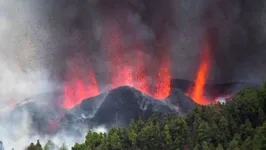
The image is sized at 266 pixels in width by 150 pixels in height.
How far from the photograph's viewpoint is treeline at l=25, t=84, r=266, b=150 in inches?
945

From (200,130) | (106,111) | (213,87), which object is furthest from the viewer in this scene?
(213,87)

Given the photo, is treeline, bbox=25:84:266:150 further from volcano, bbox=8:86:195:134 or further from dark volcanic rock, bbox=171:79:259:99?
dark volcanic rock, bbox=171:79:259:99

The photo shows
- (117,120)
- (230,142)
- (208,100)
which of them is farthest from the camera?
(208,100)

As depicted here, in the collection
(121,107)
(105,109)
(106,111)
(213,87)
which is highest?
(213,87)

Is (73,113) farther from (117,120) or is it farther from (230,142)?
(230,142)

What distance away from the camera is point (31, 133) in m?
35.3

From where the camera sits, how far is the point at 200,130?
24.3 m

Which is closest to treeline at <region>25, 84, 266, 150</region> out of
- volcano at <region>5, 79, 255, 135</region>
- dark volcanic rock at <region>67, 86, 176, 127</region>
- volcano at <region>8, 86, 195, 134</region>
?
volcano at <region>5, 79, 255, 135</region>

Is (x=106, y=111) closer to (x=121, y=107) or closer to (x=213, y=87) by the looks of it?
(x=121, y=107)

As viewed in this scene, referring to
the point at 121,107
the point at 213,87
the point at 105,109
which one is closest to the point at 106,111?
the point at 105,109

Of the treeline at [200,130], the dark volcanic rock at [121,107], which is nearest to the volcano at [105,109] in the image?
the dark volcanic rock at [121,107]

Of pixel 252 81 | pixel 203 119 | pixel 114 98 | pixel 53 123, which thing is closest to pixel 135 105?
pixel 114 98

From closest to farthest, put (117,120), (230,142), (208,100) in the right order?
1. (230,142)
2. (117,120)
3. (208,100)

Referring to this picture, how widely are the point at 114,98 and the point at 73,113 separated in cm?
222
